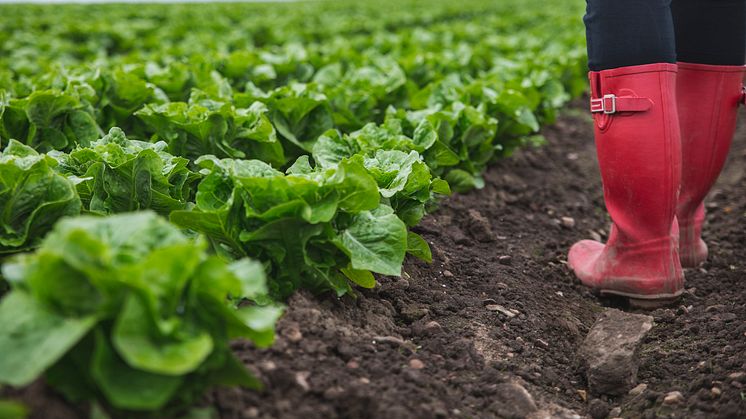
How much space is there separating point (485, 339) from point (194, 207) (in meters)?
1.13

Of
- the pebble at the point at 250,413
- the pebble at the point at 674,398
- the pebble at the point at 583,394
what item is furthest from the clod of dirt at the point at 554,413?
the pebble at the point at 250,413

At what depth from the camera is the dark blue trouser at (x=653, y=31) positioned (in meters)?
2.99

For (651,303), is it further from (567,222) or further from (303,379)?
(303,379)

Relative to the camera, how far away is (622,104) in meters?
3.08

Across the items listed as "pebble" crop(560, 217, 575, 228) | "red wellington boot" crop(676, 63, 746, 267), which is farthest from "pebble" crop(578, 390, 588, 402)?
"pebble" crop(560, 217, 575, 228)

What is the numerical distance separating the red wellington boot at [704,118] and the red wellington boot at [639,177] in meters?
0.36

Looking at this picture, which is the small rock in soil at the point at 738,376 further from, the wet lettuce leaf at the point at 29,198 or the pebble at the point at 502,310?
A: the wet lettuce leaf at the point at 29,198

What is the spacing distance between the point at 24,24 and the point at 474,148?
1163 centimetres

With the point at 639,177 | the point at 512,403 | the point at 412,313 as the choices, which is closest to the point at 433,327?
the point at 412,313

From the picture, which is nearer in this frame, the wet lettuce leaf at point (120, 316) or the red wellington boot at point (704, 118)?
the wet lettuce leaf at point (120, 316)

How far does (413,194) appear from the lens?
10.1 feet

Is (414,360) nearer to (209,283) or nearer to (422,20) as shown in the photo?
(209,283)

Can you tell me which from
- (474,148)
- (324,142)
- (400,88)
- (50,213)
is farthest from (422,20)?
(50,213)

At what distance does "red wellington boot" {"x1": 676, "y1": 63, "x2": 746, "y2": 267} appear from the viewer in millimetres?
3494
